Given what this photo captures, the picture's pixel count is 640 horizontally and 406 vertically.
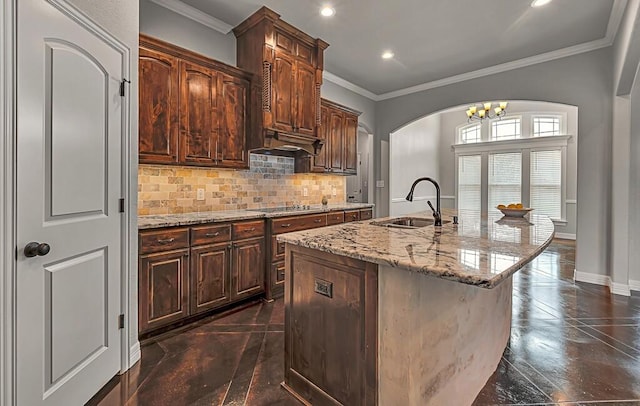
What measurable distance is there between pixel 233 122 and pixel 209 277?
5.33ft

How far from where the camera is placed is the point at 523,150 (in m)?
7.57

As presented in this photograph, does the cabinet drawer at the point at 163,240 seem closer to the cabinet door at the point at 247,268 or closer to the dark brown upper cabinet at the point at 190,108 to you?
the cabinet door at the point at 247,268

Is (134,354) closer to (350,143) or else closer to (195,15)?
(195,15)


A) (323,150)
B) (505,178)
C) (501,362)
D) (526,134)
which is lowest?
(501,362)

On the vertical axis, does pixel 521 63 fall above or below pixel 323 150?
above

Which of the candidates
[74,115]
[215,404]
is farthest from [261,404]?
[74,115]

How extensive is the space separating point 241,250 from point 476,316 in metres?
2.11

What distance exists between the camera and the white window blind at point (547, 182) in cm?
722

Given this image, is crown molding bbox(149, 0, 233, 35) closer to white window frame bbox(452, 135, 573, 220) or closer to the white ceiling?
the white ceiling

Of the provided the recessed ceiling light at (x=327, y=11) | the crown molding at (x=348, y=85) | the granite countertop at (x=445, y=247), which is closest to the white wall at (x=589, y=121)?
the crown molding at (x=348, y=85)

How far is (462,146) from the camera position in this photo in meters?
8.52

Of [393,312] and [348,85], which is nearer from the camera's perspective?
[393,312]

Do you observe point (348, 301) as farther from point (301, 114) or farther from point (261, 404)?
point (301, 114)

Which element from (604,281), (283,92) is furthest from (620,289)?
(283,92)
